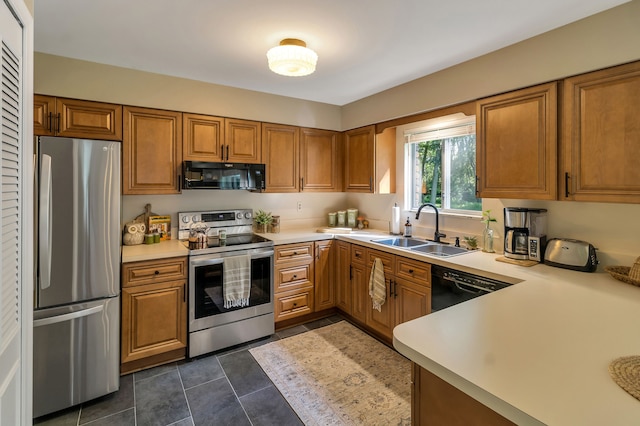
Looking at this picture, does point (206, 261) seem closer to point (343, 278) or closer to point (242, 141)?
point (242, 141)

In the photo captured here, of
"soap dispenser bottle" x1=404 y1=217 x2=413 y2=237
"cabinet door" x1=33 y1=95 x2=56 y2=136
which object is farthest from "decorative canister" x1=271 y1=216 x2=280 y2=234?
"cabinet door" x1=33 y1=95 x2=56 y2=136

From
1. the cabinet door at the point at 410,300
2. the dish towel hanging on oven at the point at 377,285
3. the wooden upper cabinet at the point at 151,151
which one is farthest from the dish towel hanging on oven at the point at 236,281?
the cabinet door at the point at 410,300

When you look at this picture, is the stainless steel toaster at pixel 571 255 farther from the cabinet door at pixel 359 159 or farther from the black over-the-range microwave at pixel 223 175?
the black over-the-range microwave at pixel 223 175

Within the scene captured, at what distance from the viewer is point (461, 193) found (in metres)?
2.97

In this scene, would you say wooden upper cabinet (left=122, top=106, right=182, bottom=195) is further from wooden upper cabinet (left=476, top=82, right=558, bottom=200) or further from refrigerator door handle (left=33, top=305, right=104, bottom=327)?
wooden upper cabinet (left=476, top=82, right=558, bottom=200)

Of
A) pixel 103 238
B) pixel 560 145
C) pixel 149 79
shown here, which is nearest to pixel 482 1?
pixel 560 145

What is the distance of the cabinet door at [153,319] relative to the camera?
238cm

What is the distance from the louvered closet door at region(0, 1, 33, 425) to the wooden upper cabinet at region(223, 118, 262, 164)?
1.97 m

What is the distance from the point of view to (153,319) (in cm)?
248

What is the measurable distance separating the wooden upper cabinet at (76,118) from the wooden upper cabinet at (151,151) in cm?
10

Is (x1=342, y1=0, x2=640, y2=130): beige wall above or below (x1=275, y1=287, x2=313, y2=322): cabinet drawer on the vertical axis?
above

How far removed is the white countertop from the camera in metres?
0.75

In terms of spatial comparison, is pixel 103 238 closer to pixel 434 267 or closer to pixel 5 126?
pixel 5 126

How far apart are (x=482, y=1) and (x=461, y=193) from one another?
1670 mm
